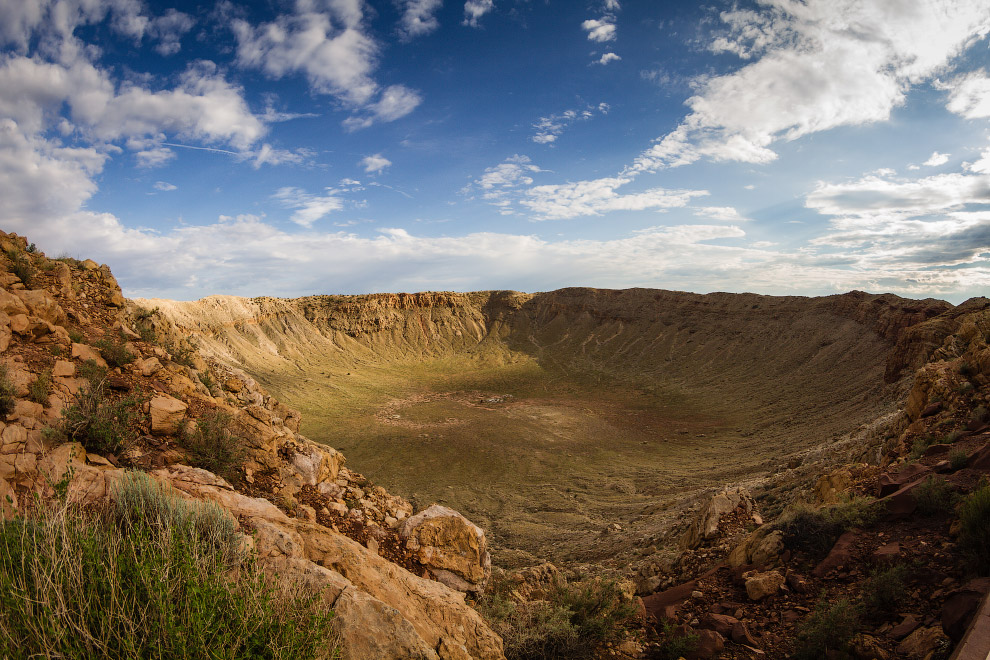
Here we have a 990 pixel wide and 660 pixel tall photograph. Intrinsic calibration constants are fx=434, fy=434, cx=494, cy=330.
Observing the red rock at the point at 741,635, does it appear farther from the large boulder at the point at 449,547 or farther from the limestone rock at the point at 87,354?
the limestone rock at the point at 87,354

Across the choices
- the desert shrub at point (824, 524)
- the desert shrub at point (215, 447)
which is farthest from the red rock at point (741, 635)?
the desert shrub at point (215, 447)

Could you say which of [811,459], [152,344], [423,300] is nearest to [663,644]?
[152,344]

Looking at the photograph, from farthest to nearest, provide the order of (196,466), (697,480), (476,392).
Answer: (476,392) → (697,480) → (196,466)

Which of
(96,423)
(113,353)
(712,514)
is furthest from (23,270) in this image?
(712,514)

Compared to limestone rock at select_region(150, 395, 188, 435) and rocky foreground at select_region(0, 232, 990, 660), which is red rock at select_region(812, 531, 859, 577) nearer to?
rocky foreground at select_region(0, 232, 990, 660)

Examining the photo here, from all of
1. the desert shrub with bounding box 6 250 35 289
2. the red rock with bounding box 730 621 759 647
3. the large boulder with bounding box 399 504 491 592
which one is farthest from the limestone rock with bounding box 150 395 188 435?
the red rock with bounding box 730 621 759 647

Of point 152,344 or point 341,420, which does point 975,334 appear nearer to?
point 152,344
